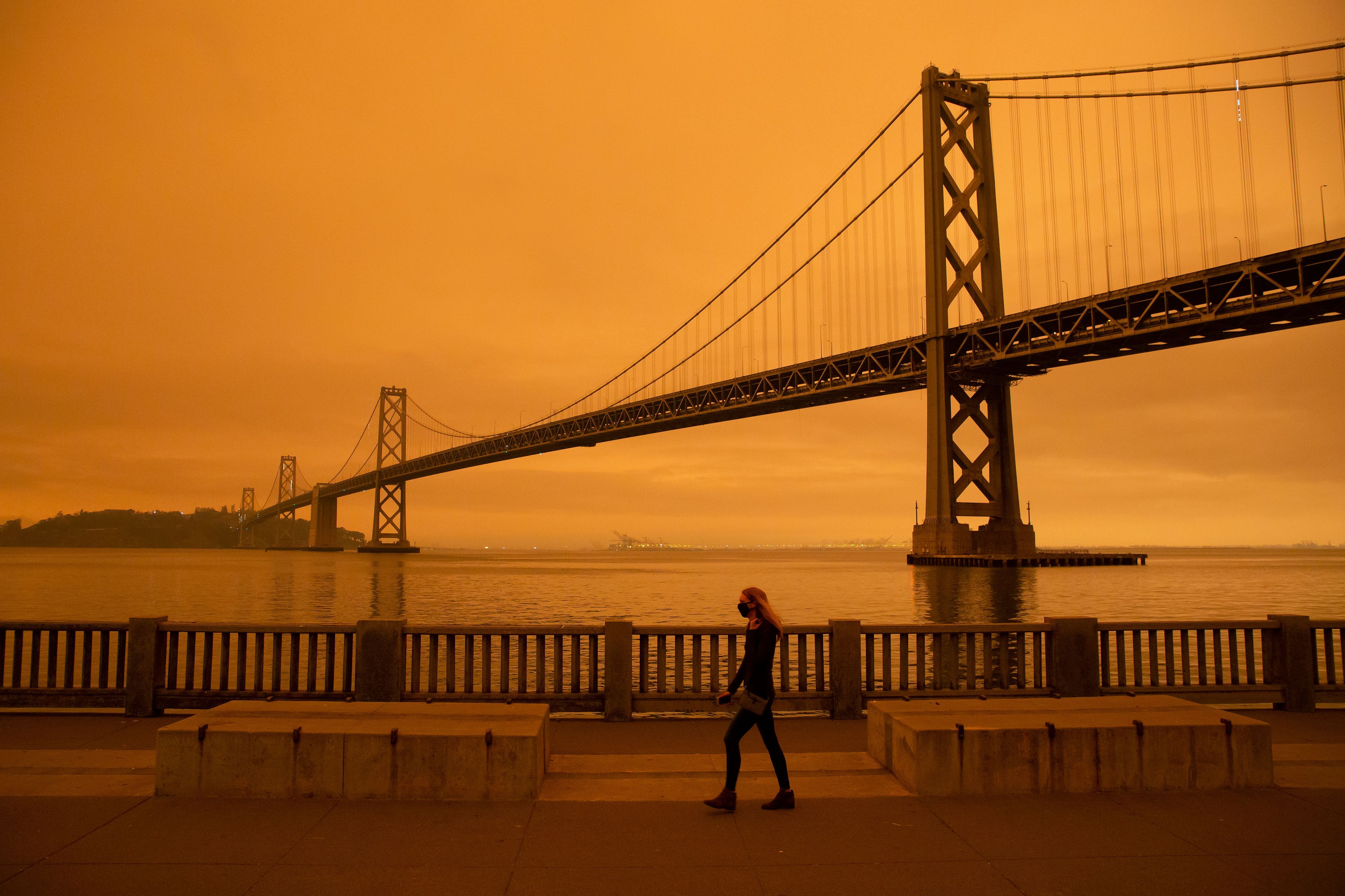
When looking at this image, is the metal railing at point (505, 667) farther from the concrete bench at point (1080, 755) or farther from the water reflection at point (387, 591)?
the concrete bench at point (1080, 755)

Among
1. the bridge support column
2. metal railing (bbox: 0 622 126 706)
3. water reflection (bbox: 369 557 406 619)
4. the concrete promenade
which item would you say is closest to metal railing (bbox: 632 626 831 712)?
the concrete promenade

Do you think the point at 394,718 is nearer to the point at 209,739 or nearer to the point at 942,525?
the point at 209,739

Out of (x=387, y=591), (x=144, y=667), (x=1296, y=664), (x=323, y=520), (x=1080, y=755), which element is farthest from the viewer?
(x=323, y=520)

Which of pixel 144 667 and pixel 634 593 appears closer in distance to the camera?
pixel 144 667

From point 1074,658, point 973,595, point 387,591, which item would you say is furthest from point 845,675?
point 387,591

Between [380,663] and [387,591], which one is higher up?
[380,663]

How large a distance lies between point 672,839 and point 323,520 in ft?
405

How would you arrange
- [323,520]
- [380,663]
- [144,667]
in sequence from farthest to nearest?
[323,520], [144,667], [380,663]

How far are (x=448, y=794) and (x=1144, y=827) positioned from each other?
4332mm

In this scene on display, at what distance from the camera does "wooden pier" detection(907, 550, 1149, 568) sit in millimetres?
60781

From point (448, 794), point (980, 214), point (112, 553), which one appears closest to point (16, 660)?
point (448, 794)

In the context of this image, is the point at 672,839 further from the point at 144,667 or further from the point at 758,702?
the point at 144,667

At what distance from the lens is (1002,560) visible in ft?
204

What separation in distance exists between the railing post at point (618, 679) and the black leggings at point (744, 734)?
2704mm
